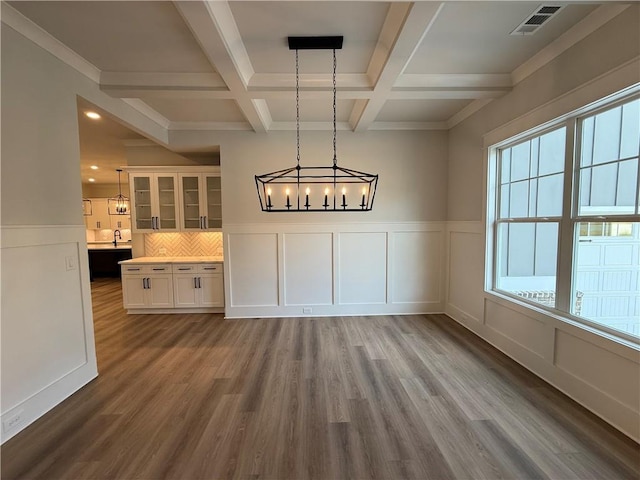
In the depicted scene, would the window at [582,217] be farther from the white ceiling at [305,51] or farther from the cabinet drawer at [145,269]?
the cabinet drawer at [145,269]

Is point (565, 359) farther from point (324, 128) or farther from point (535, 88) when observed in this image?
point (324, 128)

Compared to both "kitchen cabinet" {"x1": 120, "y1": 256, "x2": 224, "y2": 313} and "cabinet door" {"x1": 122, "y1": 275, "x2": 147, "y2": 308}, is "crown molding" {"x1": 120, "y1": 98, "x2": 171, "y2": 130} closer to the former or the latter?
"kitchen cabinet" {"x1": 120, "y1": 256, "x2": 224, "y2": 313}

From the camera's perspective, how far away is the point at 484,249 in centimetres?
359

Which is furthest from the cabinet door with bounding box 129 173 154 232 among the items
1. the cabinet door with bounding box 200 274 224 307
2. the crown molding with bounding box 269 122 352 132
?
the crown molding with bounding box 269 122 352 132

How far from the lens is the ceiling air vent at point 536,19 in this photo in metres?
2.05

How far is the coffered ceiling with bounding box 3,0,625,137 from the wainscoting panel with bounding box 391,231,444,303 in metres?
1.94

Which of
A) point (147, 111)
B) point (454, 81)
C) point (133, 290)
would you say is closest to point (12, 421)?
point (133, 290)

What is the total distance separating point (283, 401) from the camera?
239cm

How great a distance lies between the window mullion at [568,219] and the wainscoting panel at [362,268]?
7.53 feet

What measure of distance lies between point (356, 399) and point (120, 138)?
17.0 ft

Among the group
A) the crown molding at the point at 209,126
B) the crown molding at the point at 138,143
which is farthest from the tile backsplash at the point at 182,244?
the crown molding at the point at 209,126

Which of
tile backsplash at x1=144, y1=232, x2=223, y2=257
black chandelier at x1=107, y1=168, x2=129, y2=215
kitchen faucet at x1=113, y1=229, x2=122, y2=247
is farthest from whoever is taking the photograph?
kitchen faucet at x1=113, y1=229, x2=122, y2=247

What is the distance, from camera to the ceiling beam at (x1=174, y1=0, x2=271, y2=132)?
1.90m

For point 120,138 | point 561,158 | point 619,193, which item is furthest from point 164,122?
point 619,193
